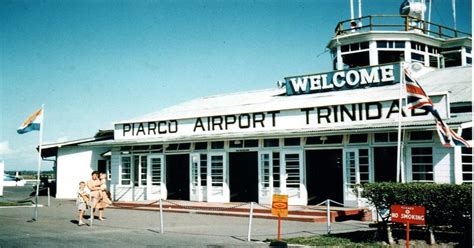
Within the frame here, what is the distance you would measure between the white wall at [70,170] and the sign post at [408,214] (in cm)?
2112

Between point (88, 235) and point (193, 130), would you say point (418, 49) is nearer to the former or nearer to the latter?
point (193, 130)

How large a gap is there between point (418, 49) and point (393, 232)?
17.1m

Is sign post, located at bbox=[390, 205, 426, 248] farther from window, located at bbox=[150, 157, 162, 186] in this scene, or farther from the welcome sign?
window, located at bbox=[150, 157, 162, 186]

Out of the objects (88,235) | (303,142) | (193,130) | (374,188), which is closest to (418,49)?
(303,142)

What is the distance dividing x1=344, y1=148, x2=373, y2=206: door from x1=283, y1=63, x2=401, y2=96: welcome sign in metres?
5.31

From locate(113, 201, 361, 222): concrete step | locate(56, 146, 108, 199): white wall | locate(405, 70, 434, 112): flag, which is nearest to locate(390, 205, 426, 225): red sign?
locate(405, 70, 434, 112): flag

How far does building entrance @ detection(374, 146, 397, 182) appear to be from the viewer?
1672 centimetres

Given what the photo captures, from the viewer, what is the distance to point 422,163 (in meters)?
15.8

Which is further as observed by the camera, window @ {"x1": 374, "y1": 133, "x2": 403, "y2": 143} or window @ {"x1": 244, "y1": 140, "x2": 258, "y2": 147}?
window @ {"x1": 244, "y1": 140, "x2": 258, "y2": 147}

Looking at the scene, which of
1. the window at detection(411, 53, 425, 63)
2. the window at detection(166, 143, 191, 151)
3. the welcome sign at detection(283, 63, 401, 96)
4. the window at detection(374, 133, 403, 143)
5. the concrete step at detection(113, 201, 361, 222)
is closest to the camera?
the concrete step at detection(113, 201, 361, 222)

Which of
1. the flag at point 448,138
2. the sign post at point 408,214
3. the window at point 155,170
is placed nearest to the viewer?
the sign post at point 408,214

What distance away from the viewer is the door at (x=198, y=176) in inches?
837

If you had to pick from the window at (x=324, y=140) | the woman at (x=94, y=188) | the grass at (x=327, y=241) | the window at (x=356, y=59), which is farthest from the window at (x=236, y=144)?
the window at (x=356, y=59)

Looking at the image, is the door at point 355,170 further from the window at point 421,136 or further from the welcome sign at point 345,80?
the welcome sign at point 345,80
